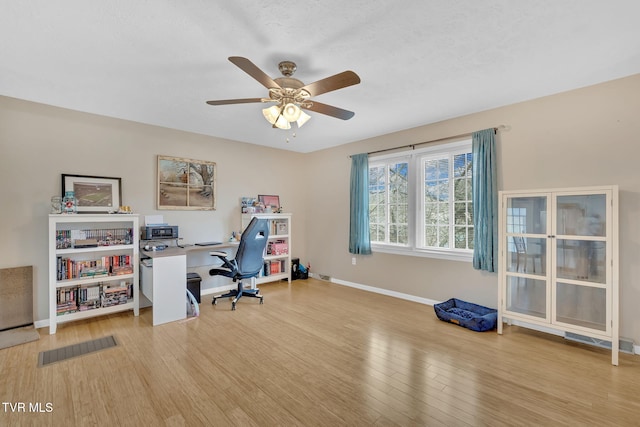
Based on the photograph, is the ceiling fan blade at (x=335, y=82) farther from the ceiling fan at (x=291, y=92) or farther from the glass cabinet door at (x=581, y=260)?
the glass cabinet door at (x=581, y=260)

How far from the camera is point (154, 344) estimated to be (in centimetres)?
280

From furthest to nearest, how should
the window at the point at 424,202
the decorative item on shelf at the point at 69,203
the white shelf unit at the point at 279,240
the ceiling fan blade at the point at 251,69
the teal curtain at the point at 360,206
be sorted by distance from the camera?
the white shelf unit at the point at 279,240, the teal curtain at the point at 360,206, the window at the point at 424,202, the decorative item on shelf at the point at 69,203, the ceiling fan blade at the point at 251,69

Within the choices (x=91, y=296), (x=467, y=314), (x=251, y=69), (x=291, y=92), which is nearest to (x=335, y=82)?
(x=291, y=92)

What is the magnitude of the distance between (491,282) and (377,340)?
5.58 ft

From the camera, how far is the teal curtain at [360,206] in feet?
15.8

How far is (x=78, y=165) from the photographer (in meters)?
3.51

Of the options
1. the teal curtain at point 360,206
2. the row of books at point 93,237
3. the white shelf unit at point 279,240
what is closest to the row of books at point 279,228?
the white shelf unit at point 279,240

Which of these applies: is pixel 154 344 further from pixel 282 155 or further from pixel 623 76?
pixel 623 76

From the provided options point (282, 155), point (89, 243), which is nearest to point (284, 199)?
point (282, 155)

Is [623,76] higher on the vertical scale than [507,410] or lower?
higher

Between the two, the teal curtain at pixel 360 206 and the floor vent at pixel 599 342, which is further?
the teal curtain at pixel 360 206

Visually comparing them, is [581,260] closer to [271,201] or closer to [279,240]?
[279,240]

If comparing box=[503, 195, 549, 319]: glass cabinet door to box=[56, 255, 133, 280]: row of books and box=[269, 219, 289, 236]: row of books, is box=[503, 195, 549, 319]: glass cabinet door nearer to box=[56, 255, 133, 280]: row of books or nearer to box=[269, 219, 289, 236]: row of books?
box=[269, 219, 289, 236]: row of books

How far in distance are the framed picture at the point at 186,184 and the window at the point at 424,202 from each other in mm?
2750
